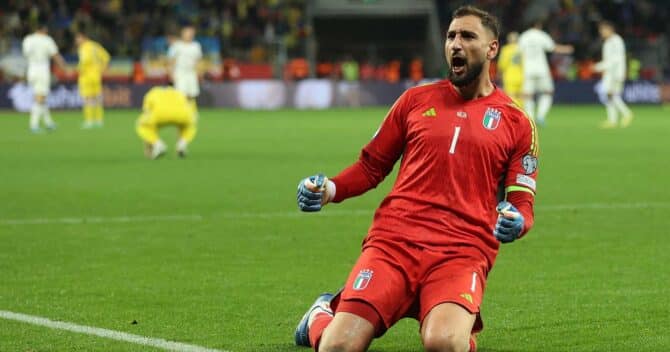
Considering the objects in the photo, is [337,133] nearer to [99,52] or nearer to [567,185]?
[99,52]

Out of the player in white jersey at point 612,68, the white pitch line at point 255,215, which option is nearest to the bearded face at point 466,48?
the white pitch line at point 255,215

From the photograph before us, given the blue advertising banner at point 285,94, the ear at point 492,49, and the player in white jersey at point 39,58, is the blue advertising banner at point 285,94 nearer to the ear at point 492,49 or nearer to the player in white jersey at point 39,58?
the player in white jersey at point 39,58

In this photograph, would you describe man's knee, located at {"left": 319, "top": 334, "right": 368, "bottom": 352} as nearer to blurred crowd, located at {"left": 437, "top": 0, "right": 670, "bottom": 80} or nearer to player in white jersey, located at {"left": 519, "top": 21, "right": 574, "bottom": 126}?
player in white jersey, located at {"left": 519, "top": 21, "right": 574, "bottom": 126}

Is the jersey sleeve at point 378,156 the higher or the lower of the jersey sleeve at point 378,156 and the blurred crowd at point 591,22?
the higher

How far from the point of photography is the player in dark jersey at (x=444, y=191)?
6199mm

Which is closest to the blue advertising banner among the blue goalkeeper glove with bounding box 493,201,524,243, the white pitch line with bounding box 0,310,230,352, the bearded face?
the white pitch line with bounding box 0,310,230,352

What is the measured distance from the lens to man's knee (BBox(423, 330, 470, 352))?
5859 millimetres

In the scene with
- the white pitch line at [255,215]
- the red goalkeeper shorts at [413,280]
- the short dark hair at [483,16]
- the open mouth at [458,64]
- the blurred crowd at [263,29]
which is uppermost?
the short dark hair at [483,16]

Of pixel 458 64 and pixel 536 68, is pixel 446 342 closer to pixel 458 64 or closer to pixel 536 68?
pixel 458 64

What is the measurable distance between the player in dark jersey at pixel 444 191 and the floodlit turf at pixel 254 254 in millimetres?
779

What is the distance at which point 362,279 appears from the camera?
624cm

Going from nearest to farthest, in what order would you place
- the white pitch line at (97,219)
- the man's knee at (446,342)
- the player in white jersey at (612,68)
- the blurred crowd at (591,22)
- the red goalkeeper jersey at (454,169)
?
the man's knee at (446,342) < the red goalkeeper jersey at (454,169) < the white pitch line at (97,219) < the player in white jersey at (612,68) < the blurred crowd at (591,22)

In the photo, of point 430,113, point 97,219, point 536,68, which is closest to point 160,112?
point 97,219

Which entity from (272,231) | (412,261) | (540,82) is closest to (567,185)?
(272,231)
